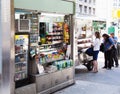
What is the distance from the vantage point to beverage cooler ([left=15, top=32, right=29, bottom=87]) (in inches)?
254

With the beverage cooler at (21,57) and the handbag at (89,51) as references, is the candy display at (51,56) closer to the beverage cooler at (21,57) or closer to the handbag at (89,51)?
the beverage cooler at (21,57)

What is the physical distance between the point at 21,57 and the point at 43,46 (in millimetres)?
999

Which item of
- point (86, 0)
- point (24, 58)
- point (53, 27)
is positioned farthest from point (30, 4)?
point (86, 0)

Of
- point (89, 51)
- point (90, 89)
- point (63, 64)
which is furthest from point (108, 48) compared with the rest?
point (63, 64)

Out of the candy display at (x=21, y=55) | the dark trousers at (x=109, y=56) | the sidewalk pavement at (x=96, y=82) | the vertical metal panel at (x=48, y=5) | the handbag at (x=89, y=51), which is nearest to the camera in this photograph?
the vertical metal panel at (x=48, y=5)

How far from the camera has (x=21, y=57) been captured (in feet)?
21.8

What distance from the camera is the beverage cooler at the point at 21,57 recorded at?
254 inches

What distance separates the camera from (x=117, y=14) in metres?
22.5

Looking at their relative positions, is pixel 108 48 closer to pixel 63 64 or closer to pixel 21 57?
pixel 63 64

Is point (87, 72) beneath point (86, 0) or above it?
beneath

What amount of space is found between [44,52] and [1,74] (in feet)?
9.55

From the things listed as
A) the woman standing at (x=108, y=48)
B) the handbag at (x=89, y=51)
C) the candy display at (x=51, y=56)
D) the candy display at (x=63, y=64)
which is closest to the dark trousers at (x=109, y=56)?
the woman standing at (x=108, y=48)

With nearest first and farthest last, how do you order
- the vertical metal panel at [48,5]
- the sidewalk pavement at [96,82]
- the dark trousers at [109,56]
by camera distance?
the vertical metal panel at [48,5], the sidewalk pavement at [96,82], the dark trousers at [109,56]

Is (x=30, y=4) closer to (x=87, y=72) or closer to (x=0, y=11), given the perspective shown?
(x=0, y=11)
